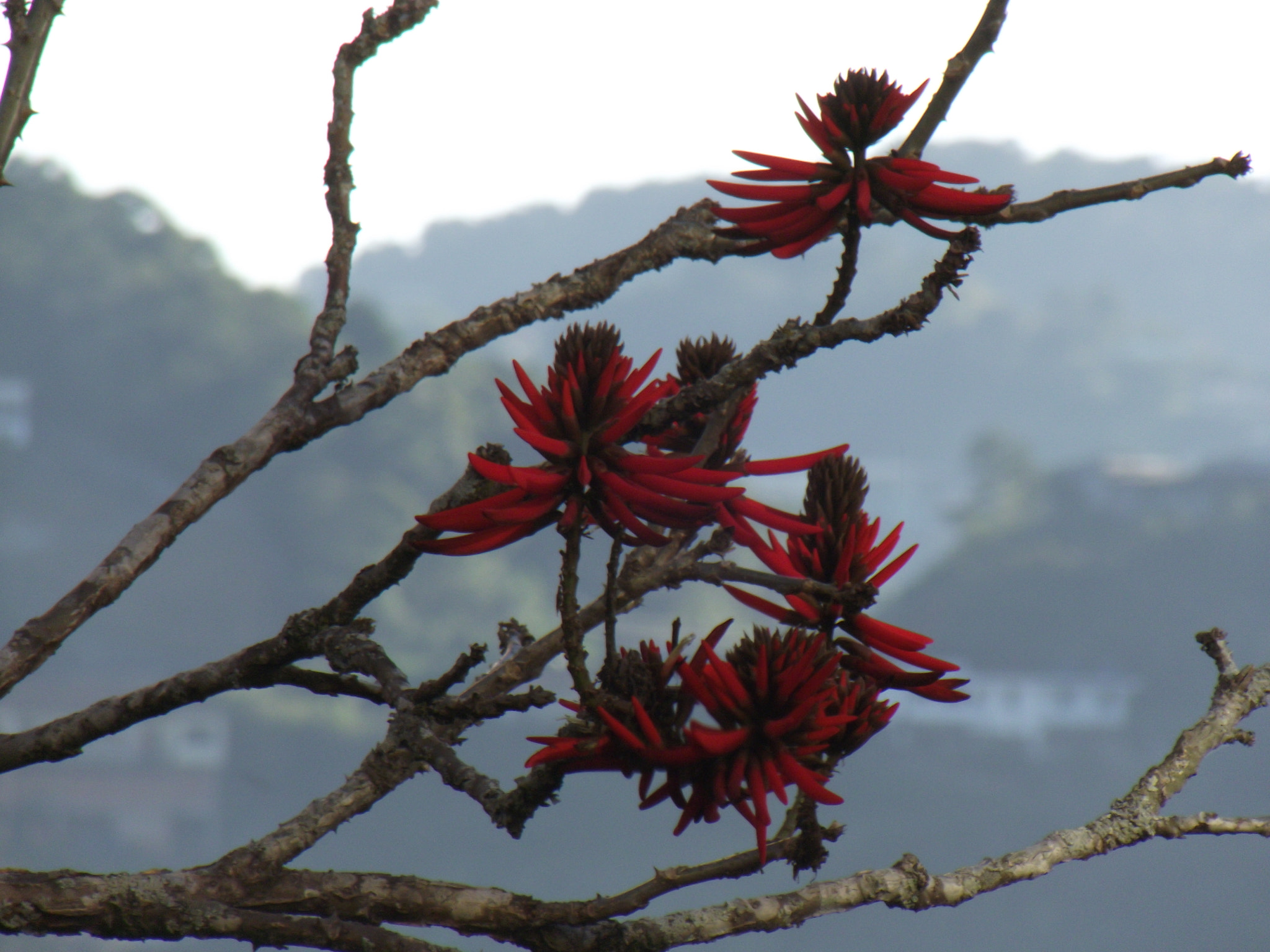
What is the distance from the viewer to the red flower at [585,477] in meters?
0.43

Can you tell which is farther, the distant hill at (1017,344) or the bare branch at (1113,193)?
the distant hill at (1017,344)

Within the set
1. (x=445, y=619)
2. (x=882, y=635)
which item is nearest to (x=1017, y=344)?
(x=445, y=619)

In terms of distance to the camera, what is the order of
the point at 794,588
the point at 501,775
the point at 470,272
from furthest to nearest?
the point at 470,272 < the point at 501,775 < the point at 794,588

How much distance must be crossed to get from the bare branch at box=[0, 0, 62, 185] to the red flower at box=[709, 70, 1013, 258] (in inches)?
20.2

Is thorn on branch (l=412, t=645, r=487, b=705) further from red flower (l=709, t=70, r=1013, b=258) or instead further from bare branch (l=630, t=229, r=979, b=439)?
red flower (l=709, t=70, r=1013, b=258)

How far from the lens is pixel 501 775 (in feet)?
76.8

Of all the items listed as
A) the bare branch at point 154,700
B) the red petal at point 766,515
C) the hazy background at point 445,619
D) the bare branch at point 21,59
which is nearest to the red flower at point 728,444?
the red petal at point 766,515

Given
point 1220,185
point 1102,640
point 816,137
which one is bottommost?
point 816,137

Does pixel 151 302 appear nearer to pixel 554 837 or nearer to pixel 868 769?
pixel 554 837

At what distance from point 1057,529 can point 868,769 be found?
29.5ft

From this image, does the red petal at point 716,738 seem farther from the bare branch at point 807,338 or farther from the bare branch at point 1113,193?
the bare branch at point 1113,193

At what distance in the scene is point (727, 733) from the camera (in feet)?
1.39

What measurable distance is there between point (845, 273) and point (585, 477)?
165mm

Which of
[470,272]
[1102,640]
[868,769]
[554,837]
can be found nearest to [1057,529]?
[1102,640]
